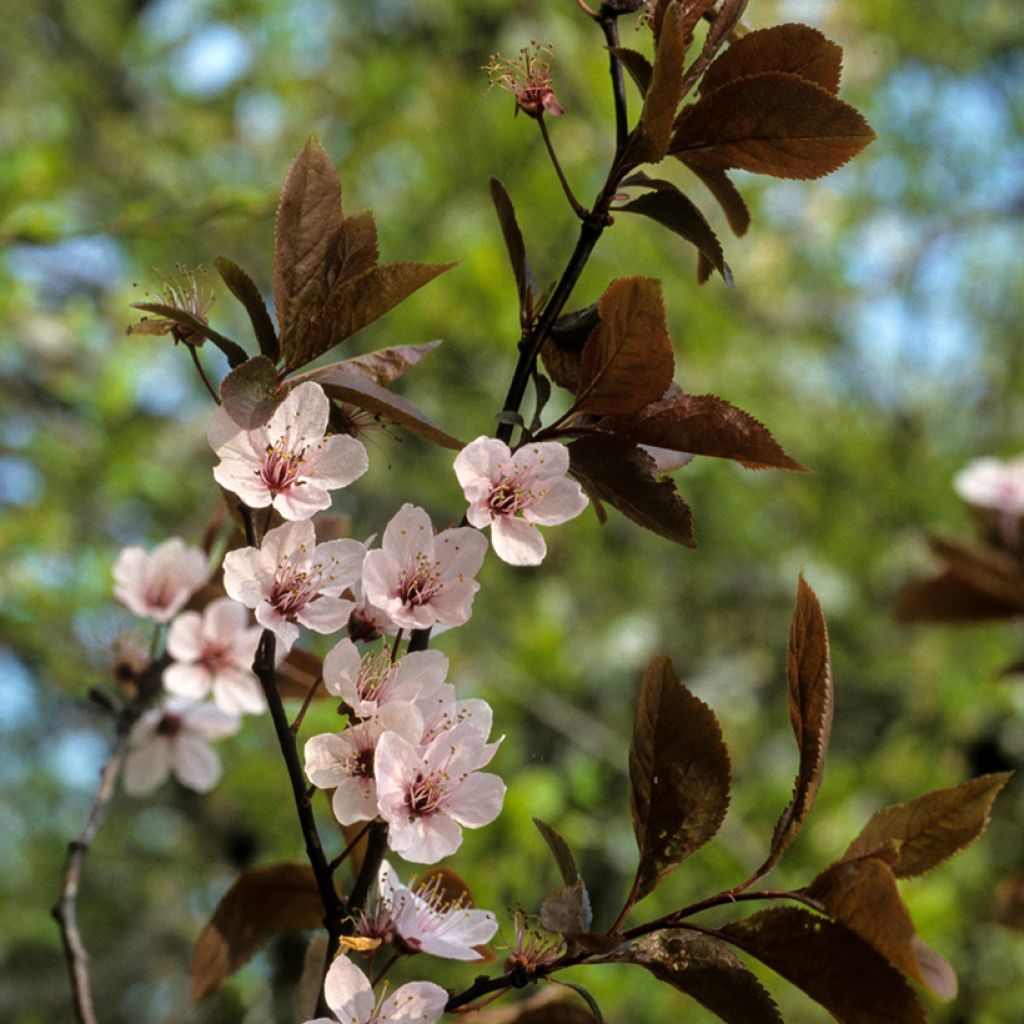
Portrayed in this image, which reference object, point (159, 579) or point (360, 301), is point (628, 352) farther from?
point (159, 579)

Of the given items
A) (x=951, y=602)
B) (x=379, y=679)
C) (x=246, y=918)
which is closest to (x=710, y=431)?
(x=379, y=679)

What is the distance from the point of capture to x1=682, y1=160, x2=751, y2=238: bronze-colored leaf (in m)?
0.46

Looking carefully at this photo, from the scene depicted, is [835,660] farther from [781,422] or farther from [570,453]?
[570,453]

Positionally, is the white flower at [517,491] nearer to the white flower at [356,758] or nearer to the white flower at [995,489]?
the white flower at [356,758]

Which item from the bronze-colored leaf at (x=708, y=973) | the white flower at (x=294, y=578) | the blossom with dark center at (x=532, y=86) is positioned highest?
the blossom with dark center at (x=532, y=86)

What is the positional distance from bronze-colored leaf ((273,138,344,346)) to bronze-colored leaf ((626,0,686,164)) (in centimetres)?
11

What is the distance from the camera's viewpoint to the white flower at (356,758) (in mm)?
391

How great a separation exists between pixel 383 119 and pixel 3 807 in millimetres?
1530

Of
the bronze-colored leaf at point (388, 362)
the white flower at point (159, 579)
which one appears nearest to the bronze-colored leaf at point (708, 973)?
the bronze-colored leaf at point (388, 362)

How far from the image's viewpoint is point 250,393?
0.39 meters

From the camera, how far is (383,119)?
2391 millimetres

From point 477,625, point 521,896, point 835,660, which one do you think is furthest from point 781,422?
point 521,896

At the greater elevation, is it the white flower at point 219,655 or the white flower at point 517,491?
the white flower at point 517,491

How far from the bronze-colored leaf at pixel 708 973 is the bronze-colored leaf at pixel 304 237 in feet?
0.72
